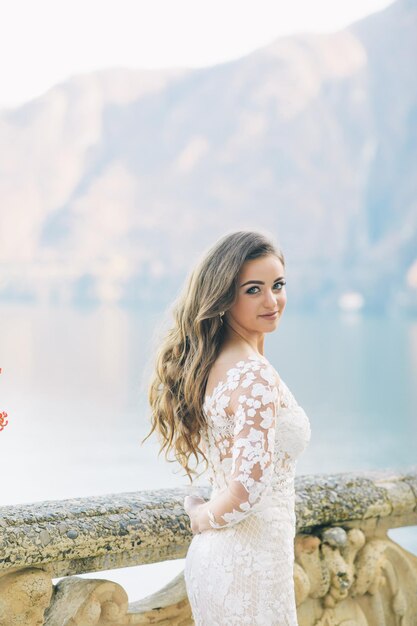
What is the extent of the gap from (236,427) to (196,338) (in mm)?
232

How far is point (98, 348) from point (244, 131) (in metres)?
28.1

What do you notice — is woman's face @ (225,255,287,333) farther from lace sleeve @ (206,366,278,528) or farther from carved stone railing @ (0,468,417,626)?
carved stone railing @ (0,468,417,626)

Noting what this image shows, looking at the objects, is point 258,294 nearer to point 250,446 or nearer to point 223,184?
point 250,446

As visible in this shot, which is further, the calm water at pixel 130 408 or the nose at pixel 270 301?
the calm water at pixel 130 408

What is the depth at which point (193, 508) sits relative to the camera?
5.80 ft

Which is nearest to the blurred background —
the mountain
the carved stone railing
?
the mountain

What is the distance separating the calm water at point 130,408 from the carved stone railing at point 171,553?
0.31 m

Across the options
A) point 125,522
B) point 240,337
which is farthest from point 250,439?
point 125,522

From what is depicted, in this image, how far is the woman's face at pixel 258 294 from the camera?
173 cm

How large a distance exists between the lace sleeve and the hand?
0.10 meters

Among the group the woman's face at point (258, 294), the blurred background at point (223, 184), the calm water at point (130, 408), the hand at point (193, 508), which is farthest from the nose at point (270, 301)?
the blurred background at point (223, 184)

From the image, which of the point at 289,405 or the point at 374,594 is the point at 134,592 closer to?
the point at 374,594

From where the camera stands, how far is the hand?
172 centimetres

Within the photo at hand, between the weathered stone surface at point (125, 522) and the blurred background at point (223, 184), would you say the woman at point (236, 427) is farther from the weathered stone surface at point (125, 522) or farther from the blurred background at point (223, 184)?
the blurred background at point (223, 184)
